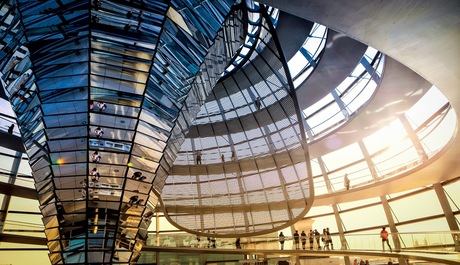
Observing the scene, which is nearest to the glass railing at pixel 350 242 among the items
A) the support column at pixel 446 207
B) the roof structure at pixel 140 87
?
the roof structure at pixel 140 87

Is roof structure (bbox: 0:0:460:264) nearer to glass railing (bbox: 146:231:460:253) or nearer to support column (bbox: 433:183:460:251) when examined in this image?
support column (bbox: 433:183:460:251)

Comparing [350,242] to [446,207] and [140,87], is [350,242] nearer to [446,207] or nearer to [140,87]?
[446,207]

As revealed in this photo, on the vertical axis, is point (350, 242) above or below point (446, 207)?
below

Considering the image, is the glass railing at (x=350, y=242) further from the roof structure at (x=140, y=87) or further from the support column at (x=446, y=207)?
the support column at (x=446, y=207)

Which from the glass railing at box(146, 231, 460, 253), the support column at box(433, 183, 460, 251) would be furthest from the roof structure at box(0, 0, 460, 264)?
the glass railing at box(146, 231, 460, 253)

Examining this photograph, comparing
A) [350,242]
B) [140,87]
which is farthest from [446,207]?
[140,87]

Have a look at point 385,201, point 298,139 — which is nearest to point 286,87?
point 298,139

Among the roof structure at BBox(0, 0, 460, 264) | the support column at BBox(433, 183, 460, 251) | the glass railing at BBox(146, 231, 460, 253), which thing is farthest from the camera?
the support column at BBox(433, 183, 460, 251)

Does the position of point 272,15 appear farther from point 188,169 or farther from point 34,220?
point 34,220

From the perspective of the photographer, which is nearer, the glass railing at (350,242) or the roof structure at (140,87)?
the roof structure at (140,87)

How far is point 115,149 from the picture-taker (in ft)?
34.2

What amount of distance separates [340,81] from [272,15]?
7.73 m

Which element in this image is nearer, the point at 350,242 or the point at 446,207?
the point at 350,242

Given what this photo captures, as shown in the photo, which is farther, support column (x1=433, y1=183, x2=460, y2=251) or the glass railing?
support column (x1=433, y1=183, x2=460, y2=251)
